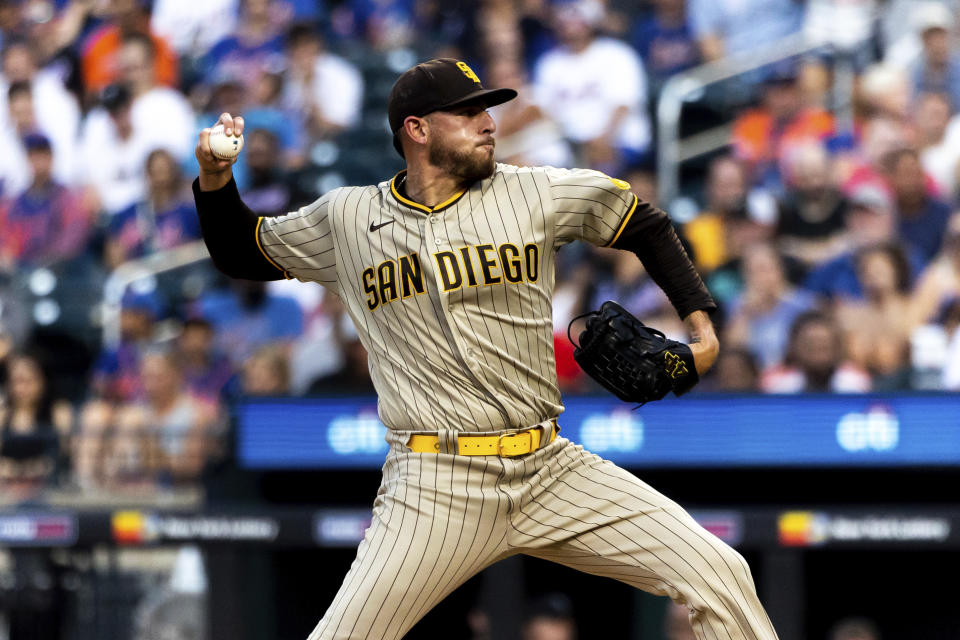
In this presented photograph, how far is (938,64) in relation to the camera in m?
6.83

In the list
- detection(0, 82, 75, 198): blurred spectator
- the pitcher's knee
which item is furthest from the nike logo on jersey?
detection(0, 82, 75, 198): blurred spectator

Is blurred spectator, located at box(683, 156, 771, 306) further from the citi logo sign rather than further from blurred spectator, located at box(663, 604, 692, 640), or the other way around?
blurred spectator, located at box(663, 604, 692, 640)

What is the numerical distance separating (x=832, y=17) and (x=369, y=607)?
536 cm

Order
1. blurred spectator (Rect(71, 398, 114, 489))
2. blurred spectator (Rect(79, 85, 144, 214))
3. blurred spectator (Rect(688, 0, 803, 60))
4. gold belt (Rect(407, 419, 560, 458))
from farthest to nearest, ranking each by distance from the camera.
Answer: blurred spectator (Rect(79, 85, 144, 214)), blurred spectator (Rect(688, 0, 803, 60)), blurred spectator (Rect(71, 398, 114, 489)), gold belt (Rect(407, 419, 560, 458))

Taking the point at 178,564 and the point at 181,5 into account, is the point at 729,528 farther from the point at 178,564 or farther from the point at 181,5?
the point at 181,5

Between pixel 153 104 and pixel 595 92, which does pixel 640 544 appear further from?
pixel 153 104

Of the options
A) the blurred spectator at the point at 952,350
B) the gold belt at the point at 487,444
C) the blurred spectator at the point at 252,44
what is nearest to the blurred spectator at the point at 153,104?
the blurred spectator at the point at 252,44

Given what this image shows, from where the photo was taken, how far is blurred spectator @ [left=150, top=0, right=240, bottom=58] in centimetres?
856

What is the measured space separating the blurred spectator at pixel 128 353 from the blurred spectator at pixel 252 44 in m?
1.74

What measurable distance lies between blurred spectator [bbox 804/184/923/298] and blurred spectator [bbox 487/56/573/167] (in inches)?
61.8

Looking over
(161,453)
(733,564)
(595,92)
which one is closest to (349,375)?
(161,453)

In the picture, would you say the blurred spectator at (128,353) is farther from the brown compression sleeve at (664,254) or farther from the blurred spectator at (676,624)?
the brown compression sleeve at (664,254)

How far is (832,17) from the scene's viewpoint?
24.2 ft

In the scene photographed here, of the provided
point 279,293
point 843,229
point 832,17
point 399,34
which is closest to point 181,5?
point 399,34
